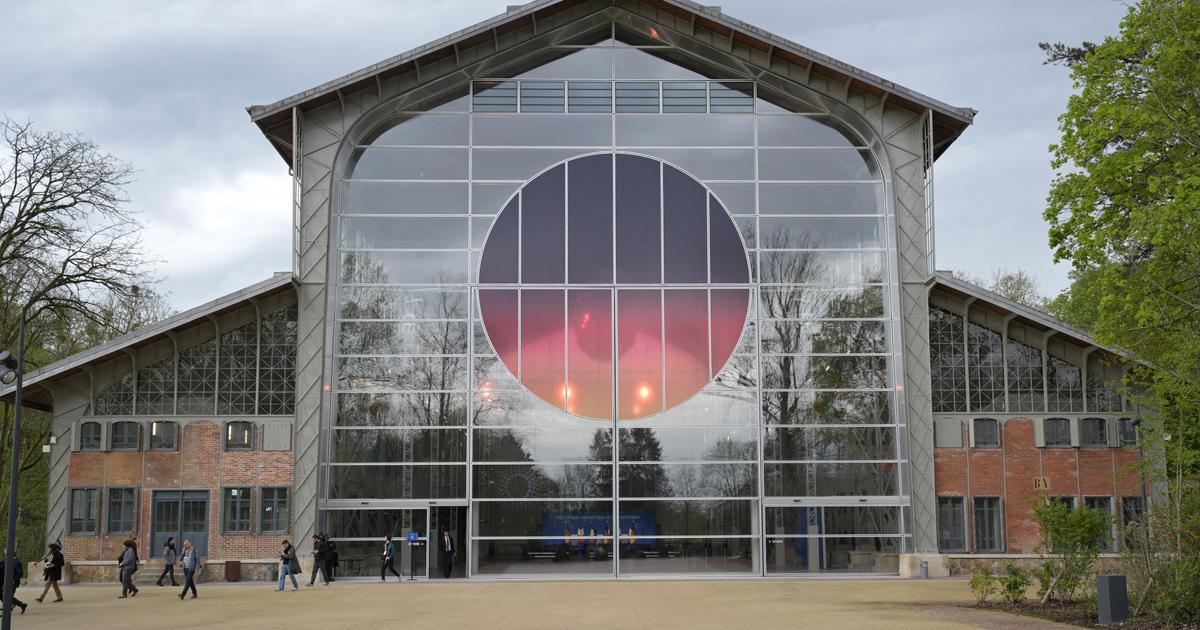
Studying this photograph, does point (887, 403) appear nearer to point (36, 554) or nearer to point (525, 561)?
point (525, 561)

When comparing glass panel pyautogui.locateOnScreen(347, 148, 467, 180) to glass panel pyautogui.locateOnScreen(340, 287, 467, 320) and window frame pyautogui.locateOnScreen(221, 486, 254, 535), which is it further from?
window frame pyautogui.locateOnScreen(221, 486, 254, 535)

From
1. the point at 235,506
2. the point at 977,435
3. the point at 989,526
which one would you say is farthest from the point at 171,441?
the point at 989,526

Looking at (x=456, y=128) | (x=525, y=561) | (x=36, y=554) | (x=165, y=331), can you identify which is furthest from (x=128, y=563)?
(x=36, y=554)

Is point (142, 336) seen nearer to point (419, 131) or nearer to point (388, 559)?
point (388, 559)

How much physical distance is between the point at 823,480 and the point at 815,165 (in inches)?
402

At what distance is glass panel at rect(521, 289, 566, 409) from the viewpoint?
34312mm

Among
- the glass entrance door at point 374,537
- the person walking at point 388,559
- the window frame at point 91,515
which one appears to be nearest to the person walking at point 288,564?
the glass entrance door at point 374,537

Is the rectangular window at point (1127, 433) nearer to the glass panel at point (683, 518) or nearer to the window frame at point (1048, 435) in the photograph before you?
the window frame at point (1048, 435)

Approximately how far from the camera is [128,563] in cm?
2911

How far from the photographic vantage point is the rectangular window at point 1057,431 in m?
34.5

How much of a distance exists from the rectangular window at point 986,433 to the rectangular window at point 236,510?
890 inches

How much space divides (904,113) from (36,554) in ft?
162

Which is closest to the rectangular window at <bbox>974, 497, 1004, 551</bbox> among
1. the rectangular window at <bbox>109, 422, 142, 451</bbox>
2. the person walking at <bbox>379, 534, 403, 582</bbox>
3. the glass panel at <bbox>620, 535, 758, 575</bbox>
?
the glass panel at <bbox>620, 535, 758, 575</bbox>

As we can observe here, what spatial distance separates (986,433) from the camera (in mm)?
34594
